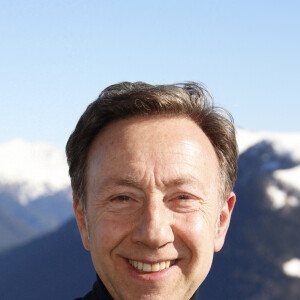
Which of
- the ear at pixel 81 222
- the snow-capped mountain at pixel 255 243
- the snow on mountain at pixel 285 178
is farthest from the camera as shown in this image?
the snow on mountain at pixel 285 178

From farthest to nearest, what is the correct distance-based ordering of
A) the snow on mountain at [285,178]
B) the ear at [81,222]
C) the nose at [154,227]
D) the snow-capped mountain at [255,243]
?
the snow on mountain at [285,178] < the snow-capped mountain at [255,243] < the ear at [81,222] < the nose at [154,227]

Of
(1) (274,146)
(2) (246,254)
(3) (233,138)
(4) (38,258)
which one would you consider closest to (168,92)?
(3) (233,138)

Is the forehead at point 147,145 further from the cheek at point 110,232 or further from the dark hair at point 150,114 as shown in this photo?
the cheek at point 110,232

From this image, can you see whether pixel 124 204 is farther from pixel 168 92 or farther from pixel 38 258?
pixel 38 258

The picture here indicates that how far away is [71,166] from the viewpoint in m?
3.81

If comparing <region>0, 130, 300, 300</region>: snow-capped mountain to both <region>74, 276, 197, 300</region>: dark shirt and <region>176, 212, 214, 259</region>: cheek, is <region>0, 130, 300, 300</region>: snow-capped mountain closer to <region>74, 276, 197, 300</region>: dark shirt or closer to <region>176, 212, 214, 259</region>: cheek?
→ <region>74, 276, 197, 300</region>: dark shirt

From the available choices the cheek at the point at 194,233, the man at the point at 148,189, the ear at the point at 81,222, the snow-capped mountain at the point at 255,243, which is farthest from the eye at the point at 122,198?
the snow-capped mountain at the point at 255,243

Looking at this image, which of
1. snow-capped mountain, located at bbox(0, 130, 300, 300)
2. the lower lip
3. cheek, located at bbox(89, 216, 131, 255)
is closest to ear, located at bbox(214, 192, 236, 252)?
the lower lip

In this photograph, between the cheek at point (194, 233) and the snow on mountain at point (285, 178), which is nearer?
the cheek at point (194, 233)

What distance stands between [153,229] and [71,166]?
2.84 ft

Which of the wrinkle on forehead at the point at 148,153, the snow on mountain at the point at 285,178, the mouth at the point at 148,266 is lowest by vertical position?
the mouth at the point at 148,266

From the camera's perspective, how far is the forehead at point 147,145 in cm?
334

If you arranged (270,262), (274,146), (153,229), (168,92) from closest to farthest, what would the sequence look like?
(153,229) < (168,92) < (270,262) < (274,146)

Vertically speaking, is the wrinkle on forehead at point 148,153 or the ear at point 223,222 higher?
the wrinkle on forehead at point 148,153
